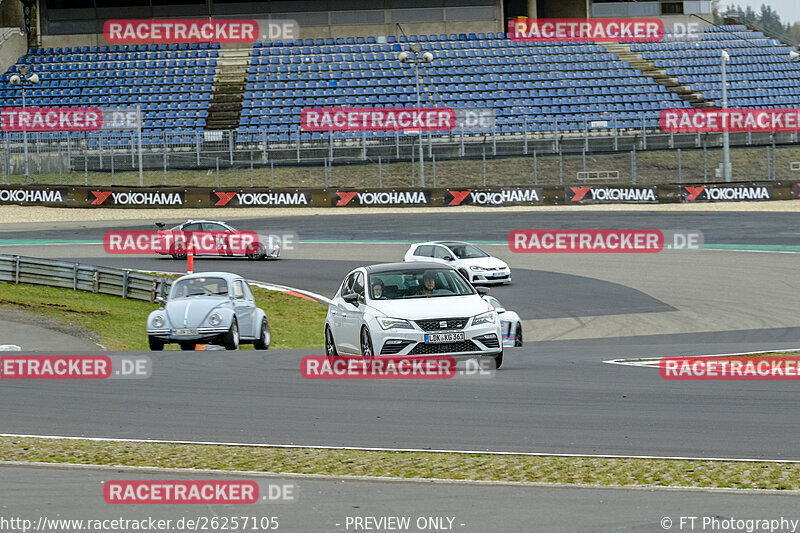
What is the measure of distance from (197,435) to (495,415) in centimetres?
285

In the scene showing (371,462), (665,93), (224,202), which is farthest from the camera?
(665,93)

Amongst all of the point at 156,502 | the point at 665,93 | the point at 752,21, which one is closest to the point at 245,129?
the point at 665,93

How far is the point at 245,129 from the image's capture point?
52.3 metres

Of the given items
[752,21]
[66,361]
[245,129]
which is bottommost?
[66,361]

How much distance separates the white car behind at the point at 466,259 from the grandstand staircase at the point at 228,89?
27.6m

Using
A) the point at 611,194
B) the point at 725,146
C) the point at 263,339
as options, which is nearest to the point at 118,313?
the point at 263,339

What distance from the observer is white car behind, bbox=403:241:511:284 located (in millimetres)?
26766

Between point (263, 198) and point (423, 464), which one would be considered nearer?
point (423, 464)

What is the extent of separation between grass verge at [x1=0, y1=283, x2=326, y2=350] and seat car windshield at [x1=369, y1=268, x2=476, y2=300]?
21.7 feet

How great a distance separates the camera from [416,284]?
1388 cm

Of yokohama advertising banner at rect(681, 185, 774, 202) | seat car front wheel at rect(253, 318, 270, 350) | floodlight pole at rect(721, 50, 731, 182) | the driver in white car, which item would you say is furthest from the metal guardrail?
floodlight pole at rect(721, 50, 731, 182)

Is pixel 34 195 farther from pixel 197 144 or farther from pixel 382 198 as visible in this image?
pixel 382 198

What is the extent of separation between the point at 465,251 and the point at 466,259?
63cm

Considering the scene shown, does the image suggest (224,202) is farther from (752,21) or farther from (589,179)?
(752,21)
